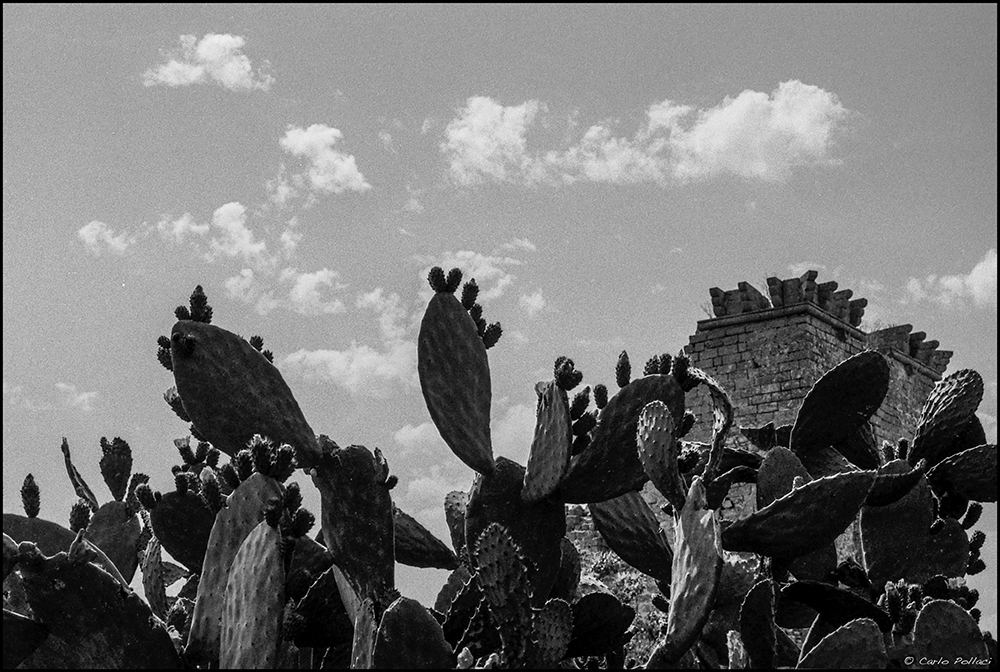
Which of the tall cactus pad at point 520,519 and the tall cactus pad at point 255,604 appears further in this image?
the tall cactus pad at point 520,519

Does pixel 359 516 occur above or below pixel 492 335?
below

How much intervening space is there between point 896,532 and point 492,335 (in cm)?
100

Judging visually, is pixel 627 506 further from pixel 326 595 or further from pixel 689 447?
pixel 326 595

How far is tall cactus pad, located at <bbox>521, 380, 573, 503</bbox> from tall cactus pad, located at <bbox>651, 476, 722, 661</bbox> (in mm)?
255

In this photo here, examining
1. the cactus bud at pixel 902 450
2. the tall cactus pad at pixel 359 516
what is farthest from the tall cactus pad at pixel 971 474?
the tall cactus pad at pixel 359 516

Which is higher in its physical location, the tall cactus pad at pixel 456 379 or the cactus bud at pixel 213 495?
the tall cactus pad at pixel 456 379

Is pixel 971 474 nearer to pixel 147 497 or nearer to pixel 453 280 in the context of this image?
pixel 453 280

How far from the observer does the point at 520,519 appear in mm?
2391

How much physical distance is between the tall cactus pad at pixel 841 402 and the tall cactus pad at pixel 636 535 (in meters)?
0.66

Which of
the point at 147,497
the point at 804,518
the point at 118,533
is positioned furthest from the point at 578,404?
the point at 118,533

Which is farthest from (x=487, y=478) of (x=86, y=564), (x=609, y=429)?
(x=86, y=564)

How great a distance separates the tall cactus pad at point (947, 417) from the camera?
3.10 meters

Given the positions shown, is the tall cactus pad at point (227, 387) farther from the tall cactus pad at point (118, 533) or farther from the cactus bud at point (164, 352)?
A: the tall cactus pad at point (118, 533)

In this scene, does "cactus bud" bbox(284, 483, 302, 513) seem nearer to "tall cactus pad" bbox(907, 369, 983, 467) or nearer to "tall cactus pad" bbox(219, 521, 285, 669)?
"tall cactus pad" bbox(219, 521, 285, 669)
